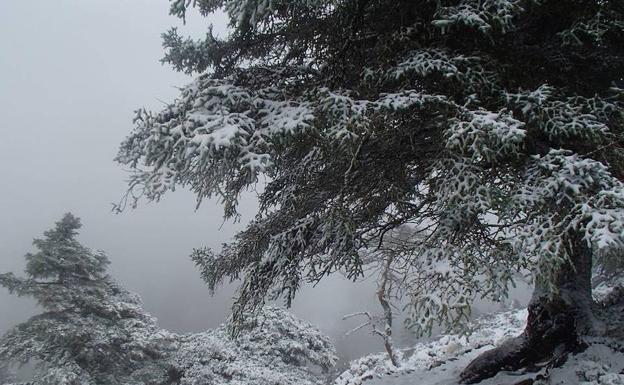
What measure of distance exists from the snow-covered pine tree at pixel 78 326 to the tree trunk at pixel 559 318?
41.6ft

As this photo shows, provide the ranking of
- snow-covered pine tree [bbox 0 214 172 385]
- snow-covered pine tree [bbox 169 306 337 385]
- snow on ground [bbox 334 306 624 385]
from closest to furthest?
snow on ground [bbox 334 306 624 385] < snow-covered pine tree [bbox 0 214 172 385] < snow-covered pine tree [bbox 169 306 337 385]

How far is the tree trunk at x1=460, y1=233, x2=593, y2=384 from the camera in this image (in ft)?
16.7

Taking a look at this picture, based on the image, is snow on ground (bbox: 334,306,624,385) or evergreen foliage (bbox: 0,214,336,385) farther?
evergreen foliage (bbox: 0,214,336,385)

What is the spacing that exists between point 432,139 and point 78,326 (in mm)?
13571

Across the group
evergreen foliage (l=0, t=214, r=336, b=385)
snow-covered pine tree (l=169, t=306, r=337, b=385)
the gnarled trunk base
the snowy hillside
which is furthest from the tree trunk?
snow-covered pine tree (l=169, t=306, r=337, b=385)

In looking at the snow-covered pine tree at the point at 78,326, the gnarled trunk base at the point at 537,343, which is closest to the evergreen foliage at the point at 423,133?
the gnarled trunk base at the point at 537,343

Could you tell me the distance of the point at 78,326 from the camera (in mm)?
13695

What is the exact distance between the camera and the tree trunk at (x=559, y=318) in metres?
5.09

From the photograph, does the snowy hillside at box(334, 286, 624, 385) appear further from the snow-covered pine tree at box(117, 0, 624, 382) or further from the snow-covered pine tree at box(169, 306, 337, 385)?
the snow-covered pine tree at box(169, 306, 337, 385)

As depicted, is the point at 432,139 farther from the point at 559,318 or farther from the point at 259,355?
the point at 259,355

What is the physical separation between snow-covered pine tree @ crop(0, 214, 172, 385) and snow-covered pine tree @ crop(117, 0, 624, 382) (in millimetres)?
10681

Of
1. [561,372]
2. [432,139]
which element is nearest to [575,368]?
[561,372]

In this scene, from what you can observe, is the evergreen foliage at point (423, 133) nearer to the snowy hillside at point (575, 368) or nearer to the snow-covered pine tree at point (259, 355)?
the snowy hillside at point (575, 368)

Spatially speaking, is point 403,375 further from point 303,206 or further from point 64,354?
point 64,354
